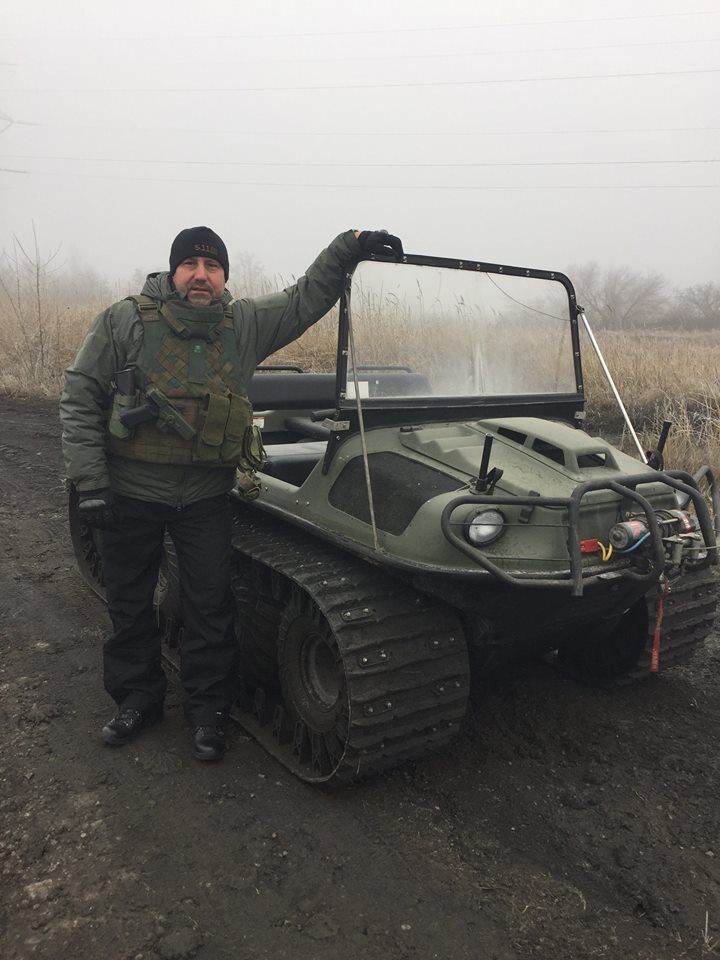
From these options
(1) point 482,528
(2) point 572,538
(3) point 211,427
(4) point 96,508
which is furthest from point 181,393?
(2) point 572,538

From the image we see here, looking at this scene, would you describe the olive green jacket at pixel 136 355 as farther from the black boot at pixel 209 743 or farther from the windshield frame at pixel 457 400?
the black boot at pixel 209 743

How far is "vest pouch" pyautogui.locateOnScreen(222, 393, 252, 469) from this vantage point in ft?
10.6

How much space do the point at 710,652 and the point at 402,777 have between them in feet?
7.07

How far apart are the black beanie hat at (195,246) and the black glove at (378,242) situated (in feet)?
1.89

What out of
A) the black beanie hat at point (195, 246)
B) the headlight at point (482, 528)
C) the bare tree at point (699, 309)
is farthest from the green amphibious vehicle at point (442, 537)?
the bare tree at point (699, 309)

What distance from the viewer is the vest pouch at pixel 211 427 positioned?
10.4 ft

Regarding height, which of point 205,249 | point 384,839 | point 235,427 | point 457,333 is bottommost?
point 384,839

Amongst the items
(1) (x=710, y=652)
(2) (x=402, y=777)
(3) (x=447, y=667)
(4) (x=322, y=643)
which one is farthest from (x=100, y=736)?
(1) (x=710, y=652)

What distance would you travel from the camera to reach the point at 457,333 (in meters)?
3.77

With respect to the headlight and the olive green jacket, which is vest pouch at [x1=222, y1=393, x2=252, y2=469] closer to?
the olive green jacket

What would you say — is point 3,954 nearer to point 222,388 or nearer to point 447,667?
point 447,667

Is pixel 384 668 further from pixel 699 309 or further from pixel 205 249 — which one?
pixel 699 309

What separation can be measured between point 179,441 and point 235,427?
0.23 meters

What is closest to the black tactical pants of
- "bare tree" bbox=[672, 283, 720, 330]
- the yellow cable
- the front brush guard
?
the front brush guard
